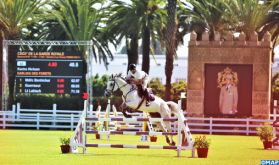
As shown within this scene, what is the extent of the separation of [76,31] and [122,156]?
113 feet

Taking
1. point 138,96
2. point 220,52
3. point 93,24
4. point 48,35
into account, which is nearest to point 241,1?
point 220,52

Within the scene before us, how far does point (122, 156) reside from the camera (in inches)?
979

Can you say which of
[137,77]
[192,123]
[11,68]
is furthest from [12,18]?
[137,77]

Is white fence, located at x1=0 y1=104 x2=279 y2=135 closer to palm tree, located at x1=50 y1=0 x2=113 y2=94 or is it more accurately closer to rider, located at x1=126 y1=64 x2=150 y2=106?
palm tree, located at x1=50 y1=0 x2=113 y2=94

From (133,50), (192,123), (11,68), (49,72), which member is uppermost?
(133,50)

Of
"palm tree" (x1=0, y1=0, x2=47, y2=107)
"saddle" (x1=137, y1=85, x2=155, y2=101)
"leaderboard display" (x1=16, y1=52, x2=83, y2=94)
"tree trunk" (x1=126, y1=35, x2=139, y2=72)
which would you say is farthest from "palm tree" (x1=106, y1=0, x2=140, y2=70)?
"saddle" (x1=137, y1=85, x2=155, y2=101)

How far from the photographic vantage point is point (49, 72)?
48281 millimetres

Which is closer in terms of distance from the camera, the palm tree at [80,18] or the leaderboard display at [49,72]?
the leaderboard display at [49,72]

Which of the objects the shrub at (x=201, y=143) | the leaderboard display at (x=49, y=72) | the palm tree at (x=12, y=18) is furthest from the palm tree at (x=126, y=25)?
the shrub at (x=201, y=143)

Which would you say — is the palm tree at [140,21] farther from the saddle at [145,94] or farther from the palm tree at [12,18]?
the saddle at [145,94]

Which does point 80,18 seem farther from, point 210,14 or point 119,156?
point 119,156

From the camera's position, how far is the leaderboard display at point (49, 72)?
158ft

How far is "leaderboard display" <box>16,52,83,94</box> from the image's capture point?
48125mm

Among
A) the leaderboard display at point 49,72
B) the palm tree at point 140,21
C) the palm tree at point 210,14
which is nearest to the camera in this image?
the leaderboard display at point 49,72
